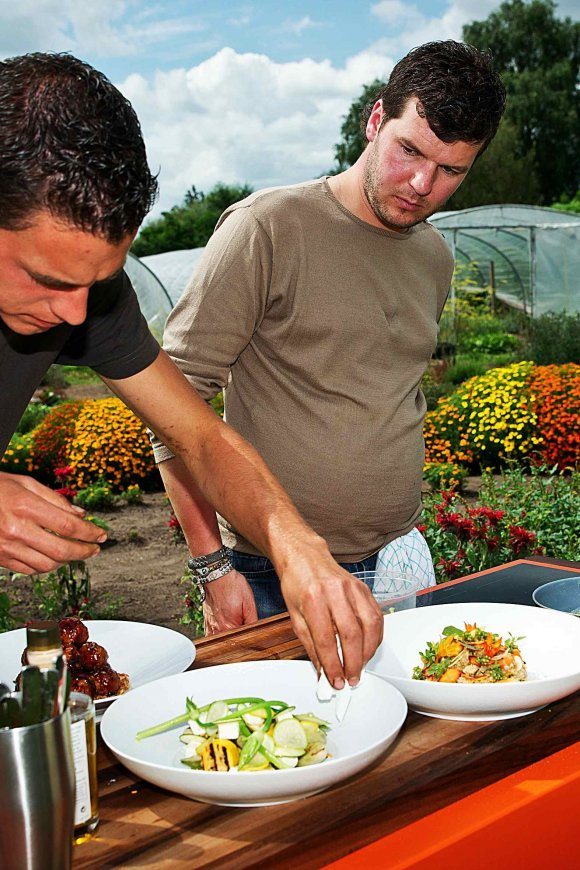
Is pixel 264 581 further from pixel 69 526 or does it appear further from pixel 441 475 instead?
pixel 441 475

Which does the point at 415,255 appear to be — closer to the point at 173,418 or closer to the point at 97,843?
the point at 173,418

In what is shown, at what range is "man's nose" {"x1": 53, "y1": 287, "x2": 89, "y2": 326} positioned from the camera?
1413mm

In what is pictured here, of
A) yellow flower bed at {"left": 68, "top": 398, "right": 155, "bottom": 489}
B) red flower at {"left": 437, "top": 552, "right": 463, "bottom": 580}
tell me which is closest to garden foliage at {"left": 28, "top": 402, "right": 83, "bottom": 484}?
yellow flower bed at {"left": 68, "top": 398, "right": 155, "bottom": 489}

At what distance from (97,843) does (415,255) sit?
1.85 meters

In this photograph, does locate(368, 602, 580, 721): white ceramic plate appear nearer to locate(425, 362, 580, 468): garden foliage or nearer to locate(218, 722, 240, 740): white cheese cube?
locate(218, 722, 240, 740): white cheese cube

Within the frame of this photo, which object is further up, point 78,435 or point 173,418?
point 173,418

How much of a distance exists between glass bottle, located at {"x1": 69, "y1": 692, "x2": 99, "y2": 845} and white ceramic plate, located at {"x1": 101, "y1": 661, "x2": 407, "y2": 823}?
68mm

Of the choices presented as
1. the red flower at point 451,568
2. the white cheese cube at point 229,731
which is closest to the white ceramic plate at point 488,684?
the white cheese cube at point 229,731

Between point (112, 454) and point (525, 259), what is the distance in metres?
10.1

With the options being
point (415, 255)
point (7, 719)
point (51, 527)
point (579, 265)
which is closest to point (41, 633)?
point (7, 719)

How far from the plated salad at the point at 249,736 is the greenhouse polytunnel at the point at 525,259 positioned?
14.4m

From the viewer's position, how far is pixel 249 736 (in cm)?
136

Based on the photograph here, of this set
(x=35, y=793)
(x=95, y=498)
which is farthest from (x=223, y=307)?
(x=95, y=498)

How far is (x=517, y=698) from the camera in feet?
4.92
